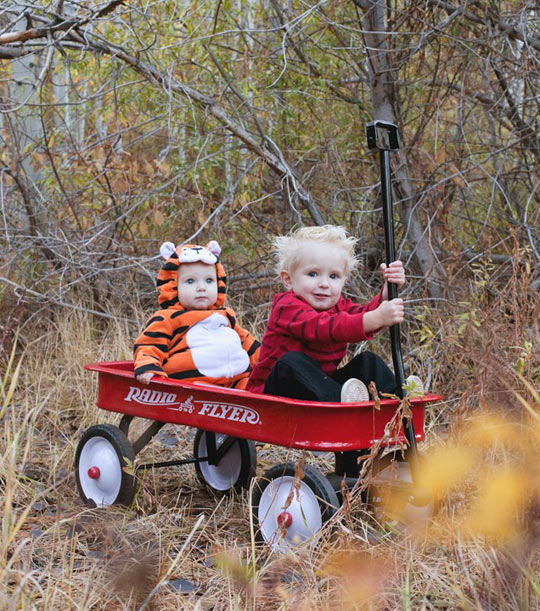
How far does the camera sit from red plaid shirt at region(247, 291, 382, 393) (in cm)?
308

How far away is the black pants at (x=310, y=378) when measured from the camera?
9.94 feet

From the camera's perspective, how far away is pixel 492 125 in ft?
18.7

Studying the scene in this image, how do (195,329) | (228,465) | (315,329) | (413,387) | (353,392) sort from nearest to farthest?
(413,387)
(353,392)
(315,329)
(195,329)
(228,465)

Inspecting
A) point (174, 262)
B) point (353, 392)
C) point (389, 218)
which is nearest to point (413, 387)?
point (353, 392)

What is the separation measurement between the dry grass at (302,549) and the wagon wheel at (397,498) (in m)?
0.06

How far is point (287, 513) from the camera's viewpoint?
279 centimetres

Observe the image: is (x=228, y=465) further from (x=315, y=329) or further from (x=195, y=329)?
(x=315, y=329)

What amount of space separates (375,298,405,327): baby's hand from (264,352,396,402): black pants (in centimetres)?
34

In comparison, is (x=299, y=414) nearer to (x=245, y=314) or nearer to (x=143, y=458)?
(x=143, y=458)

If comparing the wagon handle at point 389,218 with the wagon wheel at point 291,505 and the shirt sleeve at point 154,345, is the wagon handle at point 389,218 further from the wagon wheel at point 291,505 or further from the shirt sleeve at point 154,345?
the shirt sleeve at point 154,345

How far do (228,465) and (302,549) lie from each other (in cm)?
126

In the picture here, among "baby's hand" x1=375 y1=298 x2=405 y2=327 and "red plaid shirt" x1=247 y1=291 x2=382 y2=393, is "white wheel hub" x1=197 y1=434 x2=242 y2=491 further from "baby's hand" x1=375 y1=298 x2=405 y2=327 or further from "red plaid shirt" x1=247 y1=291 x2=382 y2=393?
"baby's hand" x1=375 y1=298 x2=405 y2=327

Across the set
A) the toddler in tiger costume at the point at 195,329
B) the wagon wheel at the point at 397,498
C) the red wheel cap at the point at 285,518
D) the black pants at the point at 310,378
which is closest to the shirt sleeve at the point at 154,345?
the toddler in tiger costume at the point at 195,329

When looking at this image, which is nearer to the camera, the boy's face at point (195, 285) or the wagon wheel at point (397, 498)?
the wagon wheel at point (397, 498)
